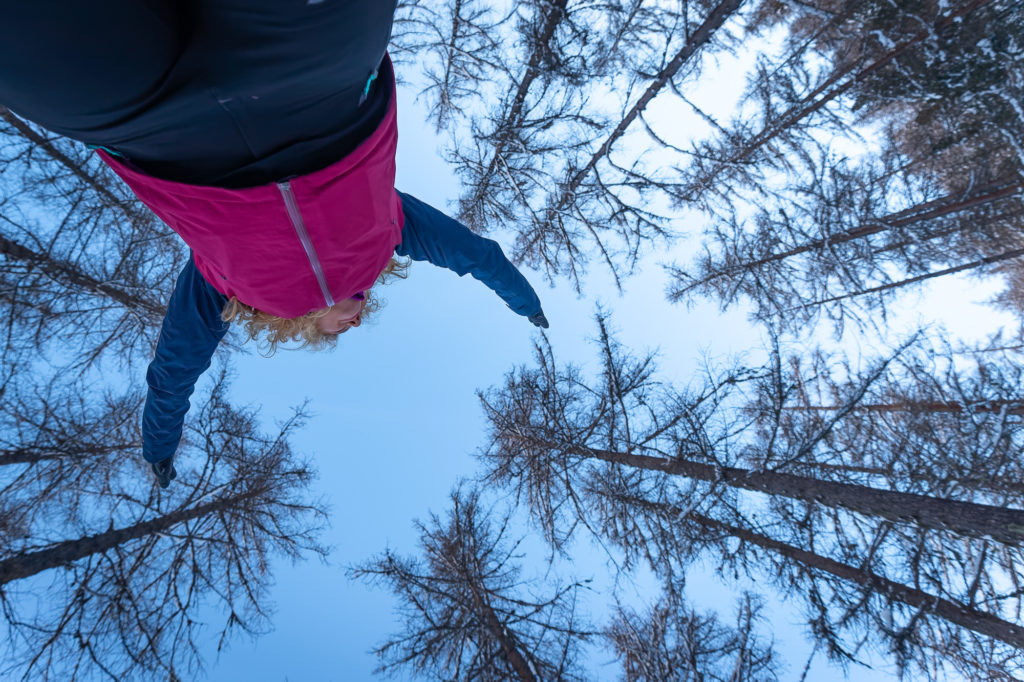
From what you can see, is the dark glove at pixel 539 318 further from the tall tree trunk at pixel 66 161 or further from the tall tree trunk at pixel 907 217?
the tall tree trunk at pixel 907 217

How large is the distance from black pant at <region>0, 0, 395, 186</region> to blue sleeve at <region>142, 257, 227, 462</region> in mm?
1229

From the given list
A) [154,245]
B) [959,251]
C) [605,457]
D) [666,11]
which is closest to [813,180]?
[959,251]

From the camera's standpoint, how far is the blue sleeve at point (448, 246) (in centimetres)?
237

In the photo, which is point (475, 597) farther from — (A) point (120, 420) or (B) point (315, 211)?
(B) point (315, 211)

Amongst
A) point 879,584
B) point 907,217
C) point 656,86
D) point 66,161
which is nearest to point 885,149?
point 907,217

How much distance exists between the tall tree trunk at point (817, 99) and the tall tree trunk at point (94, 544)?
341 inches

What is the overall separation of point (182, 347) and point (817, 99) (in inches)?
353

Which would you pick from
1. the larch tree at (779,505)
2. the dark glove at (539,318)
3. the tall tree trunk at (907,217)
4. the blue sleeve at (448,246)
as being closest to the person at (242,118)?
the blue sleeve at (448,246)

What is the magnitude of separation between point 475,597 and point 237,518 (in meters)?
3.53

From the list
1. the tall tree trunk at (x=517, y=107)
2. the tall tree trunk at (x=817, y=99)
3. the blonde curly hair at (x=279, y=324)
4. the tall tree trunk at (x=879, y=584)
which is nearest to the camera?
the blonde curly hair at (x=279, y=324)

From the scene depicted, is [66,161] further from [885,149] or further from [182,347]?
[885,149]

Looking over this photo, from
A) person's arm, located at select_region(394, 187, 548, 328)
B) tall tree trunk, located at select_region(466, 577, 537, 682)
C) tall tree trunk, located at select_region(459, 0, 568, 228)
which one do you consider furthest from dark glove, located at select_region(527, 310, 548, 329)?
tall tree trunk, located at select_region(466, 577, 537, 682)

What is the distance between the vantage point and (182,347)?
2.11 m

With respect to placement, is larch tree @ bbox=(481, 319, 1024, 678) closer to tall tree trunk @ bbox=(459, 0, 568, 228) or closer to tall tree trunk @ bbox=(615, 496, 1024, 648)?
tall tree trunk @ bbox=(615, 496, 1024, 648)
